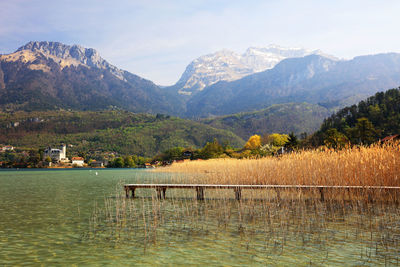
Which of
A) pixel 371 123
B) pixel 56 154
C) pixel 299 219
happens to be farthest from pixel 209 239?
pixel 56 154

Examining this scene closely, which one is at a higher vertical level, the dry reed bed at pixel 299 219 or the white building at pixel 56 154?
the white building at pixel 56 154

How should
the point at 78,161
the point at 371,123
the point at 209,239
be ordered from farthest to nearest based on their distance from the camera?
the point at 78,161, the point at 371,123, the point at 209,239

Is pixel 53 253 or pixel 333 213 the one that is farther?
pixel 333 213

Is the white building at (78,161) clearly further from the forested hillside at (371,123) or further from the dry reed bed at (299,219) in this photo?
the dry reed bed at (299,219)

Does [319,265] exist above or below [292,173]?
below

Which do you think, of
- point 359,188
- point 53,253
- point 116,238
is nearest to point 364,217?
point 359,188

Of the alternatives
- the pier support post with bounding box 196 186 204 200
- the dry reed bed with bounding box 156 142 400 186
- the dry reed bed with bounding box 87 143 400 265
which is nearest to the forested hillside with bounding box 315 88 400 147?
the dry reed bed with bounding box 156 142 400 186

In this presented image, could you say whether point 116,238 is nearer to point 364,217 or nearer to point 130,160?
point 364,217

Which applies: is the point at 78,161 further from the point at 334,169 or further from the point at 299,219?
the point at 299,219

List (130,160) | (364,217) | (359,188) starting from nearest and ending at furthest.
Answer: (364,217)
(359,188)
(130,160)

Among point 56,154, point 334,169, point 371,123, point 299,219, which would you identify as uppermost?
point 371,123

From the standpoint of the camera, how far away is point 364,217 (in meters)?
14.5

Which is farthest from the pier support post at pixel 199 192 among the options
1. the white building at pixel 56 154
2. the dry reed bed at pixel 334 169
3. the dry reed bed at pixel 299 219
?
the white building at pixel 56 154

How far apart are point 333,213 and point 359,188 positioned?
2.89 m
